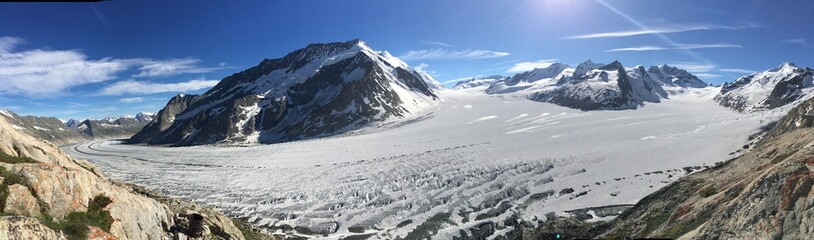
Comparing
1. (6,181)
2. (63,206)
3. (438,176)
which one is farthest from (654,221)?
(438,176)

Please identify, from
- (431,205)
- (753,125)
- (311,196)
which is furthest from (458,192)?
(753,125)

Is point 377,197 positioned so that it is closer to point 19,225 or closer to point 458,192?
point 458,192

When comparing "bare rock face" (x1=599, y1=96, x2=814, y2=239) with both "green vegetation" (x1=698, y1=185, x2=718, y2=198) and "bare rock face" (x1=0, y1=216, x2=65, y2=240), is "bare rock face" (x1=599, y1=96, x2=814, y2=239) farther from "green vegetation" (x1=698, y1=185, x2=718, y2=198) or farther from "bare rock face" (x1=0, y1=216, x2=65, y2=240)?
"bare rock face" (x1=0, y1=216, x2=65, y2=240)

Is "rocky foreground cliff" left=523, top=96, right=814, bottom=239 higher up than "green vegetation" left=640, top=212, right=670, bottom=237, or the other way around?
"rocky foreground cliff" left=523, top=96, right=814, bottom=239

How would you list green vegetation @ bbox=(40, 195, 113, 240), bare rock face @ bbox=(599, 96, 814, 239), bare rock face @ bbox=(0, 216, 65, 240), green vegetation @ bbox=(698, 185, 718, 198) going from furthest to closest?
green vegetation @ bbox=(698, 185, 718, 198) → bare rock face @ bbox=(599, 96, 814, 239) → green vegetation @ bbox=(40, 195, 113, 240) → bare rock face @ bbox=(0, 216, 65, 240)

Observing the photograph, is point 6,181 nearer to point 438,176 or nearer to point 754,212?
point 754,212

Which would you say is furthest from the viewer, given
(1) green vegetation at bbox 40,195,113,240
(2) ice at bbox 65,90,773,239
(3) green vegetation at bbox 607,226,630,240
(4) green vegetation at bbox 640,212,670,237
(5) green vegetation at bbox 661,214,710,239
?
(2) ice at bbox 65,90,773,239

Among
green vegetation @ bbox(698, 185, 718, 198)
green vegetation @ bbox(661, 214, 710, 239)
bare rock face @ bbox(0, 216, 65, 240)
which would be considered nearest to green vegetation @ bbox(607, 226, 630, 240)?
green vegetation @ bbox(698, 185, 718, 198)
